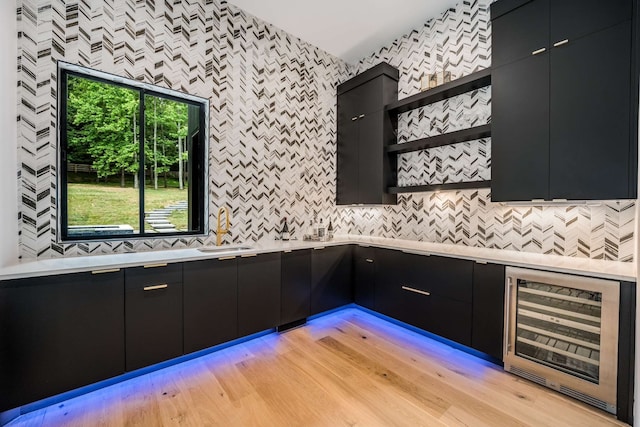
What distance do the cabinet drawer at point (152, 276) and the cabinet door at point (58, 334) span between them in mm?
62

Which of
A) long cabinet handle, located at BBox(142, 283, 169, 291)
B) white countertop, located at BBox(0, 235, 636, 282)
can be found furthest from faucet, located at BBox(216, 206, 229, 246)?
long cabinet handle, located at BBox(142, 283, 169, 291)

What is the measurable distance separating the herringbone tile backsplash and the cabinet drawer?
1.91 feet

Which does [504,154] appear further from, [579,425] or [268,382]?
[268,382]

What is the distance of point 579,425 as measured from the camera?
1530 millimetres

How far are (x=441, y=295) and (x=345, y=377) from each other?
1126 mm

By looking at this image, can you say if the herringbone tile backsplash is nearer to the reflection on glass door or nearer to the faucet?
Result: the faucet

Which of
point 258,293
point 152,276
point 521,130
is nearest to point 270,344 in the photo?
point 258,293

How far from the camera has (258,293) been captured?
97.9 inches

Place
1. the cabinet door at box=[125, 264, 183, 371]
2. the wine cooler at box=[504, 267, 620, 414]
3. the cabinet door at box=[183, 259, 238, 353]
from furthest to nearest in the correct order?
the cabinet door at box=[183, 259, 238, 353] → the cabinet door at box=[125, 264, 183, 371] → the wine cooler at box=[504, 267, 620, 414]

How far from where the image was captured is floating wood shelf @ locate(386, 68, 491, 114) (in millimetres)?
2455

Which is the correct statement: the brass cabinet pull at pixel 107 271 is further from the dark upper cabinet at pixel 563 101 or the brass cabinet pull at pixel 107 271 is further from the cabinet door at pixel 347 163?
the dark upper cabinet at pixel 563 101

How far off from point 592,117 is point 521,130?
16.1 inches

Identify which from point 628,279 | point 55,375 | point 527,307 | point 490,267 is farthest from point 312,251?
point 628,279

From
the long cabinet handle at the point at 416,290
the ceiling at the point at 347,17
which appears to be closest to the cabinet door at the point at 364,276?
the long cabinet handle at the point at 416,290
